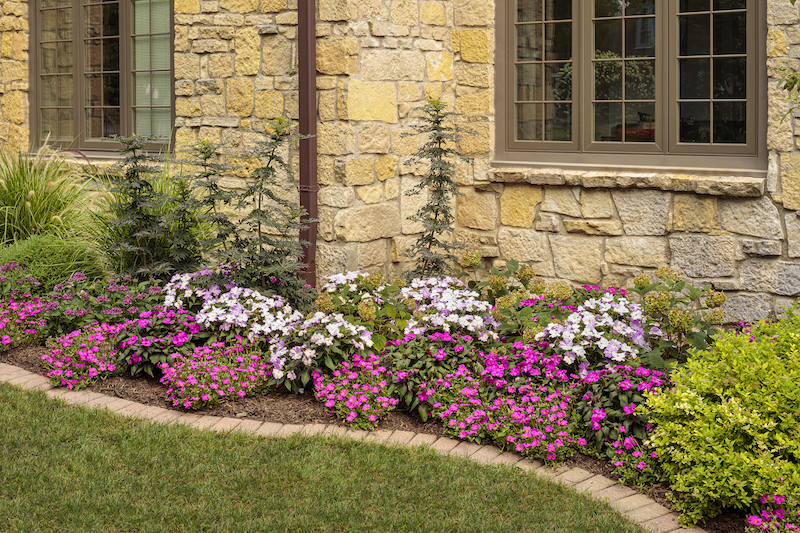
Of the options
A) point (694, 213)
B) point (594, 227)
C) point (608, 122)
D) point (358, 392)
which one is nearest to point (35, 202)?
point (358, 392)

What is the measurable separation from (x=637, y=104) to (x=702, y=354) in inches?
96.7

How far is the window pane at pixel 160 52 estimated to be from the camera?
7051mm

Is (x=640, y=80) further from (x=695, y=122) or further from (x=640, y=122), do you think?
(x=695, y=122)

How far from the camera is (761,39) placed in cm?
501

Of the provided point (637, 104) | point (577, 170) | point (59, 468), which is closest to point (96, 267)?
point (59, 468)

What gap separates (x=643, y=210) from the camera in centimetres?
539

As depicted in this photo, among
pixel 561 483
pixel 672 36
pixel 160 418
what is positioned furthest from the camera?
pixel 672 36

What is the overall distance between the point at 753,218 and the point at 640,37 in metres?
1.43

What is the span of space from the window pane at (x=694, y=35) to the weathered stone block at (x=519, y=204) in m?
1.32

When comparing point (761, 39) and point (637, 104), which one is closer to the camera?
point (761, 39)

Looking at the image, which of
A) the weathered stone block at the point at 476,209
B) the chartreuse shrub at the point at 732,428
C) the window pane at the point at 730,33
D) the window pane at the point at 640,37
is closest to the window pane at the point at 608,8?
the window pane at the point at 640,37

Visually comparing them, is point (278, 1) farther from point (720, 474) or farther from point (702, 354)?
point (720, 474)

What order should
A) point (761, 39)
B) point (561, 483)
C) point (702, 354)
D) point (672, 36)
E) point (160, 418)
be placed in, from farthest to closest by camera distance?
point (672, 36) → point (761, 39) → point (160, 418) → point (702, 354) → point (561, 483)

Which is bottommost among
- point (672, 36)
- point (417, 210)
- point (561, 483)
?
point (561, 483)
